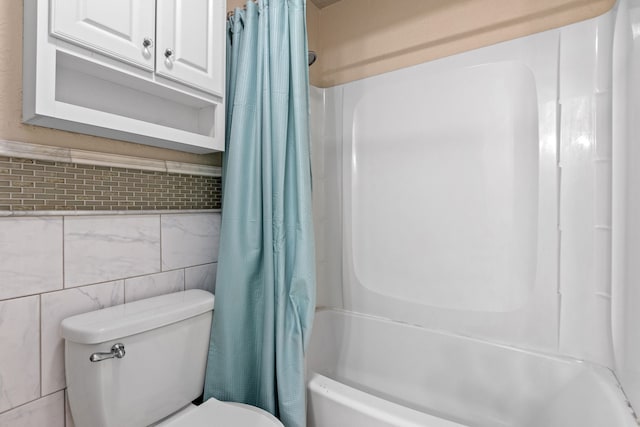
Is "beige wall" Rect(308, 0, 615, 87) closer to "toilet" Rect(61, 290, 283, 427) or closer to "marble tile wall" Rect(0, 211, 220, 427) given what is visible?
"marble tile wall" Rect(0, 211, 220, 427)

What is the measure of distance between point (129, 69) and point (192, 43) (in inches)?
9.8

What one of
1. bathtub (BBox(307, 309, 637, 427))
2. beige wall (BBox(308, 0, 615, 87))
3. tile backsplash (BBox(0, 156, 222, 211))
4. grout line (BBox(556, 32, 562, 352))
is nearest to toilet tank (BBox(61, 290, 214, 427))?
tile backsplash (BBox(0, 156, 222, 211))

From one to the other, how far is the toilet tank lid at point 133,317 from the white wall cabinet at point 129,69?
1.79ft

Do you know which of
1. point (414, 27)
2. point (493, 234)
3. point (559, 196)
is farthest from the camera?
point (414, 27)

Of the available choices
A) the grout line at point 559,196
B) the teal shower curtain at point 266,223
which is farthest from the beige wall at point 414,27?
the teal shower curtain at point 266,223

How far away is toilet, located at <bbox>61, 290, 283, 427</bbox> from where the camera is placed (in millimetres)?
875

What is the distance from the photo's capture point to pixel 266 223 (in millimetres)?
1209

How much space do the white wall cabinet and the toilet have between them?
1.81 feet

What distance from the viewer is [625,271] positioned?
1130 mm

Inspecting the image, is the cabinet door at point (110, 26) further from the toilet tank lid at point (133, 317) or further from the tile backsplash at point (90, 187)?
the toilet tank lid at point (133, 317)

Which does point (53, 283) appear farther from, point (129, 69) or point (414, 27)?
point (414, 27)

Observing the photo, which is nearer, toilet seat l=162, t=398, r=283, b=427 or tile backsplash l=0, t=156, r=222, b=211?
tile backsplash l=0, t=156, r=222, b=211

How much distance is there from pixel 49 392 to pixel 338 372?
1.31 m

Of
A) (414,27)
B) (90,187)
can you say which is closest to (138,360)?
(90,187)
